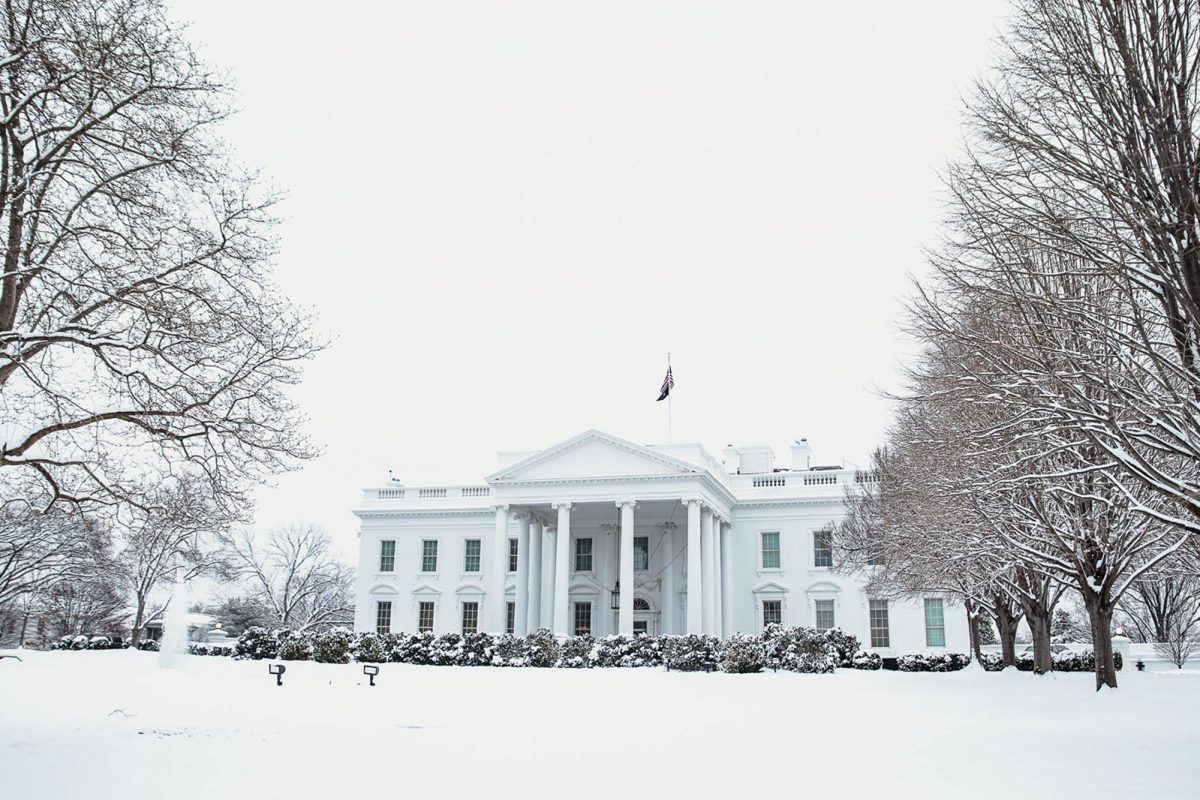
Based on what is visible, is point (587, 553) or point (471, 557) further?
point (471, 557)

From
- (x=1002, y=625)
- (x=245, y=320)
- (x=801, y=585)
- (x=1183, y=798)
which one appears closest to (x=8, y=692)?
(x=245, y=320)

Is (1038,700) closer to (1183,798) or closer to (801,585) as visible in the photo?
(1183,798)

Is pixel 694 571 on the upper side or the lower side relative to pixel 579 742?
upper

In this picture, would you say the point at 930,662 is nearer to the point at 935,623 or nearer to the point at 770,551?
the point at 935,623

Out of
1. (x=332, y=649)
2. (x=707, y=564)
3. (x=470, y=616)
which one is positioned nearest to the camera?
(x=332, y=649)

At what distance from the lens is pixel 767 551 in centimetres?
4488

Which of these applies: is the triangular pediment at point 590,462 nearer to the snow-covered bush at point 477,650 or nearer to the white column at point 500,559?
the white column at point 500,559

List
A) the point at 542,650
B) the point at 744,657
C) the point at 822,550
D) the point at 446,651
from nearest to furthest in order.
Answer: the point at 744,657, the point at 542,650, the point at 446,651, the point at 822,550

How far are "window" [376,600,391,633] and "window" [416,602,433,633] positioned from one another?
5.48 ft

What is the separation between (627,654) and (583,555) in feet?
40.9

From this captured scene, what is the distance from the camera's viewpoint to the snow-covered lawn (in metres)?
8.50

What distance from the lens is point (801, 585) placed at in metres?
43.7

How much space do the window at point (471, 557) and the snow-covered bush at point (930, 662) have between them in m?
20.8

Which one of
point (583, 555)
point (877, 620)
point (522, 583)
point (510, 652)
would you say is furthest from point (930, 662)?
point (522, 583)
